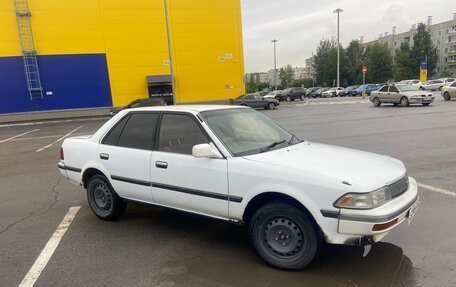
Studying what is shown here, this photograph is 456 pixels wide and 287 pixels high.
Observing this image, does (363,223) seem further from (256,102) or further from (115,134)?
(256,102)

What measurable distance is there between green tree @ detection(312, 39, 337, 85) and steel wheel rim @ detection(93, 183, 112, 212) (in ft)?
297

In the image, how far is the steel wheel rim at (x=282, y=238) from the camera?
135 inches

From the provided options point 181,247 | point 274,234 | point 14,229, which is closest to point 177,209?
point 181,247

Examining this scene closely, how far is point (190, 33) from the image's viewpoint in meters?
30.8

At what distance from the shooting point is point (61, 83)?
93.2ft

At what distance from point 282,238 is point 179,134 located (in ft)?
5.60

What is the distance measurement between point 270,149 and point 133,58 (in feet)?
92.6

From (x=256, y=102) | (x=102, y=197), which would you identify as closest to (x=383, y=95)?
(x=256, y=102)

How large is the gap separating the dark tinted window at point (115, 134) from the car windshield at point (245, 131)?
1.30 metres

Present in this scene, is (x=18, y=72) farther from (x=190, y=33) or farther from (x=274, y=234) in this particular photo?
(x=274, y=234)

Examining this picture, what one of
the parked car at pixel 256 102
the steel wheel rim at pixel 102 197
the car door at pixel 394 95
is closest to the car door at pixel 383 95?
the car door at pixel 394 95

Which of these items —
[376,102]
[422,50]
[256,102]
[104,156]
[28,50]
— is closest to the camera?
[104,156]

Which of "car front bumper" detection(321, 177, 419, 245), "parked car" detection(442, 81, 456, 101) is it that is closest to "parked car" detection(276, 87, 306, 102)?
"parked car" detection(442, 81, 456, 101)

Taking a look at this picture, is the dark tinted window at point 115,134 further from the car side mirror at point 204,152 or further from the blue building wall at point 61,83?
the blue building wall at point 61,83
